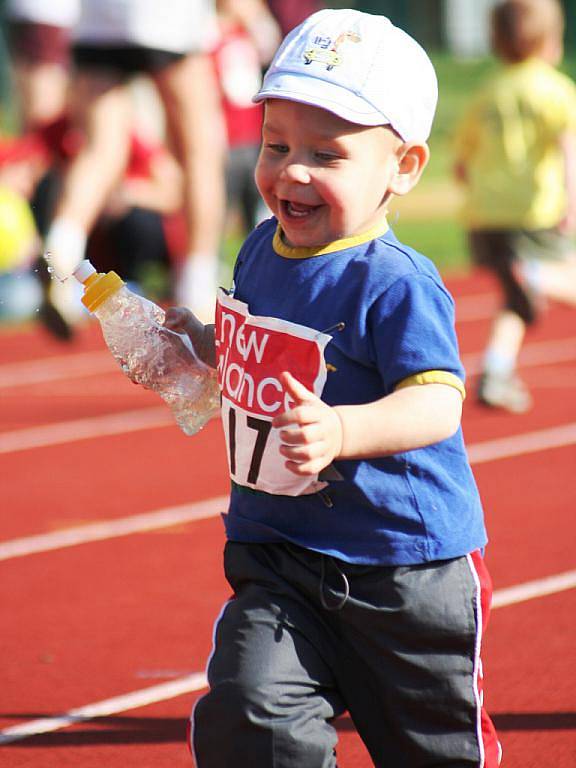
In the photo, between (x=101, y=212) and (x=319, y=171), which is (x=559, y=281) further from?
(x=319, y=171)

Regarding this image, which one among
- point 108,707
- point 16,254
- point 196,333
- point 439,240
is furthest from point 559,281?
point 196,333

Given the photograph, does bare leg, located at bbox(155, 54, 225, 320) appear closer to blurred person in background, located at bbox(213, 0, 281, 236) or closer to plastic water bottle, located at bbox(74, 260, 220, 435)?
blurred person in background, located at bbox(213, 0, 281, 236)

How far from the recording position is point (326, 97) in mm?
2623

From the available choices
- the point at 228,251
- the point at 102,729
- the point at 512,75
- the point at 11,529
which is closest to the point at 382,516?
the point at 102,729

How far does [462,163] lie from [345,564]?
17.0 feet

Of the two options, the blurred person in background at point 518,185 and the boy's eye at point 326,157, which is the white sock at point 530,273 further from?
the boy's eye at point 326,157

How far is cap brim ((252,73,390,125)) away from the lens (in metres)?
2.62

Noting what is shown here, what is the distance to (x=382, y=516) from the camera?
2633 millimetres

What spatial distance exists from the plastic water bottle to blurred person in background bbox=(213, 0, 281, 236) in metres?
7.27

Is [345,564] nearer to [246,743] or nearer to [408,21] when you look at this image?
[246,743]

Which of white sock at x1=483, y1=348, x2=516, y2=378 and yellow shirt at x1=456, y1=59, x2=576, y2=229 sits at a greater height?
yellow shirt at x1=456, y1=59, x2=576, y2=229

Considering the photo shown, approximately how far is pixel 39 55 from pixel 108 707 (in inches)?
286

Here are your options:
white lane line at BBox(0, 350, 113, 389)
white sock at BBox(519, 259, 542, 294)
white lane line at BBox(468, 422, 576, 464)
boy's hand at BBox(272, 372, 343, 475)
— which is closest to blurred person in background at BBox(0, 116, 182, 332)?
white lane line at BBox(0, 350, 113, 389)

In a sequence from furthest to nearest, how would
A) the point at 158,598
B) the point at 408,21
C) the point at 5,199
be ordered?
the point at 408,21 → the point at 5,199 → the point at 158,598
